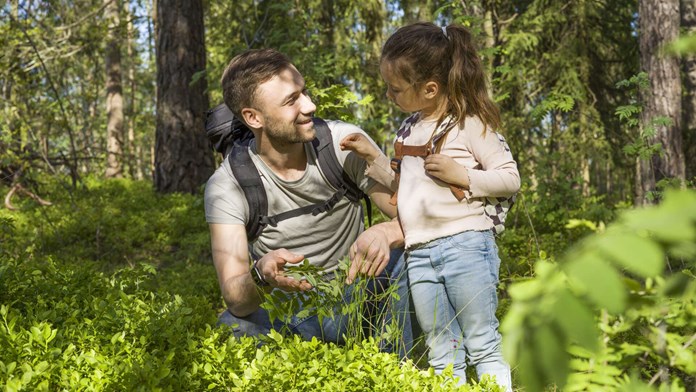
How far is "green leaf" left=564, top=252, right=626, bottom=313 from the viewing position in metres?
A: 0.74

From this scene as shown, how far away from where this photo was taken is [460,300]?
10.0 ft

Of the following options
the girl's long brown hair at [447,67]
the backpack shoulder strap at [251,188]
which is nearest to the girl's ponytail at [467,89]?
the girl's long brown hair at [447,67]

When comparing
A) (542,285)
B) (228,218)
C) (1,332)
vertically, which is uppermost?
(542,285)

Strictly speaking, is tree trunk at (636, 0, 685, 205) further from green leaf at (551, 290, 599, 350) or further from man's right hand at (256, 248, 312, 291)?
green leaf at (551, 290, 599, 350)

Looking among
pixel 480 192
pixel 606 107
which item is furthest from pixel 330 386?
pixel 606 107

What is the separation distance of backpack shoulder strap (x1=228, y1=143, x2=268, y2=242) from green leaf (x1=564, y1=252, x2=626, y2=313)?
10.0 feet

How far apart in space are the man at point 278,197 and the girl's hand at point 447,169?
585 mm

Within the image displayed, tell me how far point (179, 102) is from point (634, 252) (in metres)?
10.0

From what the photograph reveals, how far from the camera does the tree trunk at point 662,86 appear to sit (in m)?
6.29

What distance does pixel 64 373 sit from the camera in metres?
2.78

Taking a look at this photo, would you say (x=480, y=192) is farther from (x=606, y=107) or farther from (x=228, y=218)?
(x=606, y=107)

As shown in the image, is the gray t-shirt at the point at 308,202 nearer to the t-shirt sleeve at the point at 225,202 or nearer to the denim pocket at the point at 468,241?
the t-shirt sleeve at the point at 225,202

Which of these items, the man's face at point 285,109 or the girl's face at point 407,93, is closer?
the girl's face at point 407,93

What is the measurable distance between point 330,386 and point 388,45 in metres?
1.69
